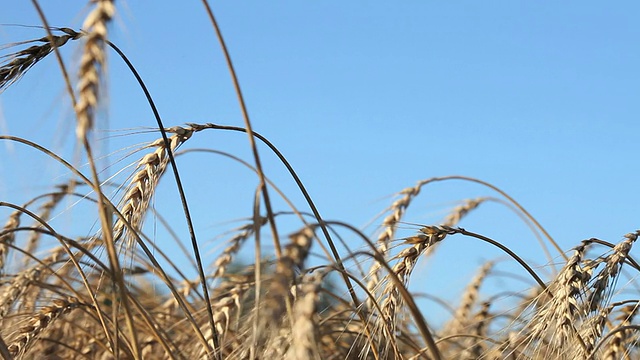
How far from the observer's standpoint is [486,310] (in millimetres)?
3482

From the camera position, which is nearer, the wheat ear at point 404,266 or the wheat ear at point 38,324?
the wheat ear at point 404,266

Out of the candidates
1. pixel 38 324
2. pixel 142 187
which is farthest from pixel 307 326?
pixel 38 324

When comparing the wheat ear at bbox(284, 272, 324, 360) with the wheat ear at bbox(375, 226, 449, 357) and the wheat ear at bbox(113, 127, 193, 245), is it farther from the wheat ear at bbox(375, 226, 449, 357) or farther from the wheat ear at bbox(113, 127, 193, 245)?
the wheat ear at bbox(113, 127, 193, 245)

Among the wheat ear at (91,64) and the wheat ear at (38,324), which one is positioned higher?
the wheat ear at (91,64)

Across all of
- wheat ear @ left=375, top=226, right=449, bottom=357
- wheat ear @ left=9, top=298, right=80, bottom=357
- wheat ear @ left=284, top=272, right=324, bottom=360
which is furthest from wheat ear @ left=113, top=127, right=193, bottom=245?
wheat ear @ left=284, top=272, right=324, bottom=360

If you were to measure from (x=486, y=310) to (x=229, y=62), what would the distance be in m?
2.31

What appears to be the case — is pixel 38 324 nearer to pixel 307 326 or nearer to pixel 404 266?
pixel 404 266

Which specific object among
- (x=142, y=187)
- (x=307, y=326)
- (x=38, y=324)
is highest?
(x=142, y=187)

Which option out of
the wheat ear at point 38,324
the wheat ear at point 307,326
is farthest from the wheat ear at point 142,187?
the wheat ear at point 307,326

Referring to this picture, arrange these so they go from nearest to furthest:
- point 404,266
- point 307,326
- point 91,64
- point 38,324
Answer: point 307,326 → point 91,64 → point 404,266 → point 38,324

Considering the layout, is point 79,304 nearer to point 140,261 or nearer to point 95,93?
point 95,93

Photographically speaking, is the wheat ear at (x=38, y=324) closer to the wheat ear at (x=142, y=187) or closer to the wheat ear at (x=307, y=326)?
the wheat ear at (x=142, y=187)

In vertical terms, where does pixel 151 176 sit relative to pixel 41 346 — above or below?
above

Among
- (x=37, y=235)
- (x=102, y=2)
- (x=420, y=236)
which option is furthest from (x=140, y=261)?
(x=102, y=2)
